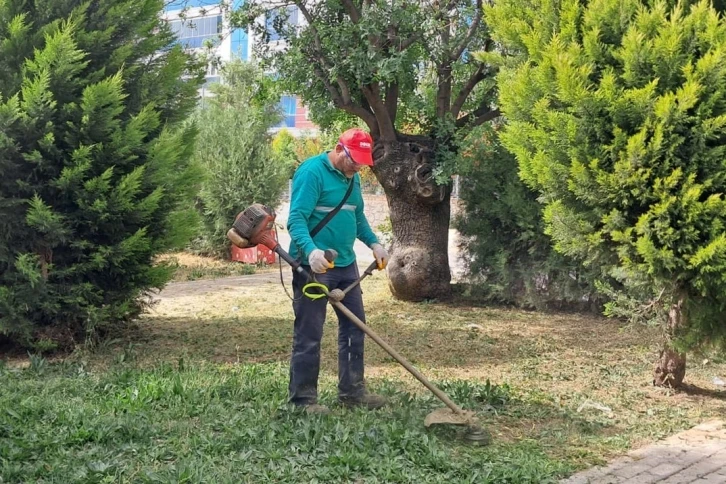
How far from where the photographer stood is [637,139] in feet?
17.5

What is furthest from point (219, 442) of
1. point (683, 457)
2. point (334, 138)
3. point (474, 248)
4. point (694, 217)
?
point (334, 138)

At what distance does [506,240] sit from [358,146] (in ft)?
19.1

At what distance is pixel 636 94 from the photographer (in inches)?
209

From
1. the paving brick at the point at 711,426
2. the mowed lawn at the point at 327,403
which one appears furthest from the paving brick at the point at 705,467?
the paving brick at the point at 711,426

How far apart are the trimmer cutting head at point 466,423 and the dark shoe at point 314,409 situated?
68 cm

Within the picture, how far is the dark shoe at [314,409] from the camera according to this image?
512 centimetres

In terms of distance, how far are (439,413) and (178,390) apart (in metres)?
1.79

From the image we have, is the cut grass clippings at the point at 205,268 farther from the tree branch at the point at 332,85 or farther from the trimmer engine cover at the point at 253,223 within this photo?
the trimmer engine cover at the point at 253,223

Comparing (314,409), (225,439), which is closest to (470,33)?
(314,409)

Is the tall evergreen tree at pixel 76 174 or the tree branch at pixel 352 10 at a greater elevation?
the tree branch at pixel 352 10

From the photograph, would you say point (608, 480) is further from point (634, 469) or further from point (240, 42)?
point (240, 42)

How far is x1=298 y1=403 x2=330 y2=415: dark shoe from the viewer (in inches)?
201

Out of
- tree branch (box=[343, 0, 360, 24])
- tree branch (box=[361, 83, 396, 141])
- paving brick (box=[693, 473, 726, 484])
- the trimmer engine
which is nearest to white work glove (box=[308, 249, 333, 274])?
the trimmer engine

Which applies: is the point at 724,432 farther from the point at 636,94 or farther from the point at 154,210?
the point at 154,210
